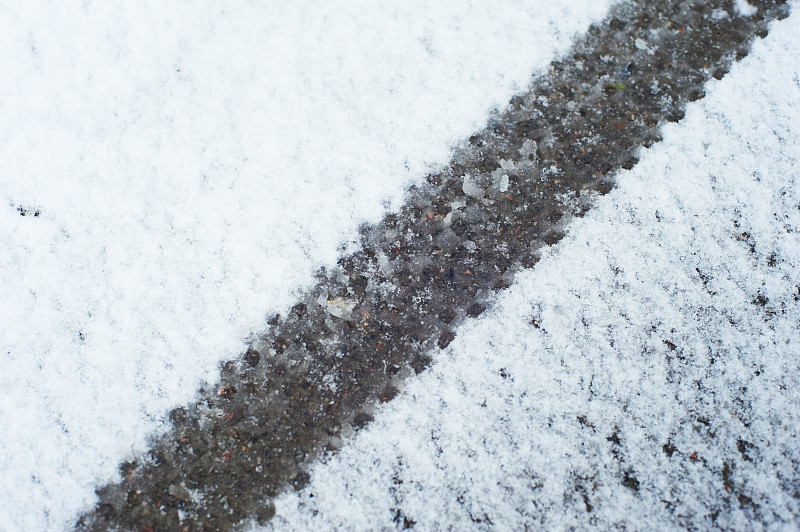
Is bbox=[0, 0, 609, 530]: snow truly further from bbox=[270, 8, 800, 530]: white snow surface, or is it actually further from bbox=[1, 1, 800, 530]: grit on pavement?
bbox=[270, 8, 800, 530]: white snow surface

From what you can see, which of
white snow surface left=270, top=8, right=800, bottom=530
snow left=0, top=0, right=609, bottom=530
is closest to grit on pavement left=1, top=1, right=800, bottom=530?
white snow surface left=270, top=8, right=800, bottom=530

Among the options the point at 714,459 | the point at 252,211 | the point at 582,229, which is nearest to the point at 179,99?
the point at 252,211

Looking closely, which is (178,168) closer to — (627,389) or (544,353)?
(544,353)

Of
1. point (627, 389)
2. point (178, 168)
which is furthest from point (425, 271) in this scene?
point (178, 168)

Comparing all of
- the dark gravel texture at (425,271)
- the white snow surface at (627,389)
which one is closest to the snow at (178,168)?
the dark gravel texture at (425,271)

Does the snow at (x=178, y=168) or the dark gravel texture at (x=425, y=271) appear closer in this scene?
the dark gravel texture at (x=425, y=271)

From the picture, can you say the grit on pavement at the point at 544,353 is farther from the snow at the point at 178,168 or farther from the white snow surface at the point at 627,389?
the snow at the point at 178,168

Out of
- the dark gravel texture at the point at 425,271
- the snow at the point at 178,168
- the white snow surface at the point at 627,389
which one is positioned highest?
the snow at the point at 178,168
